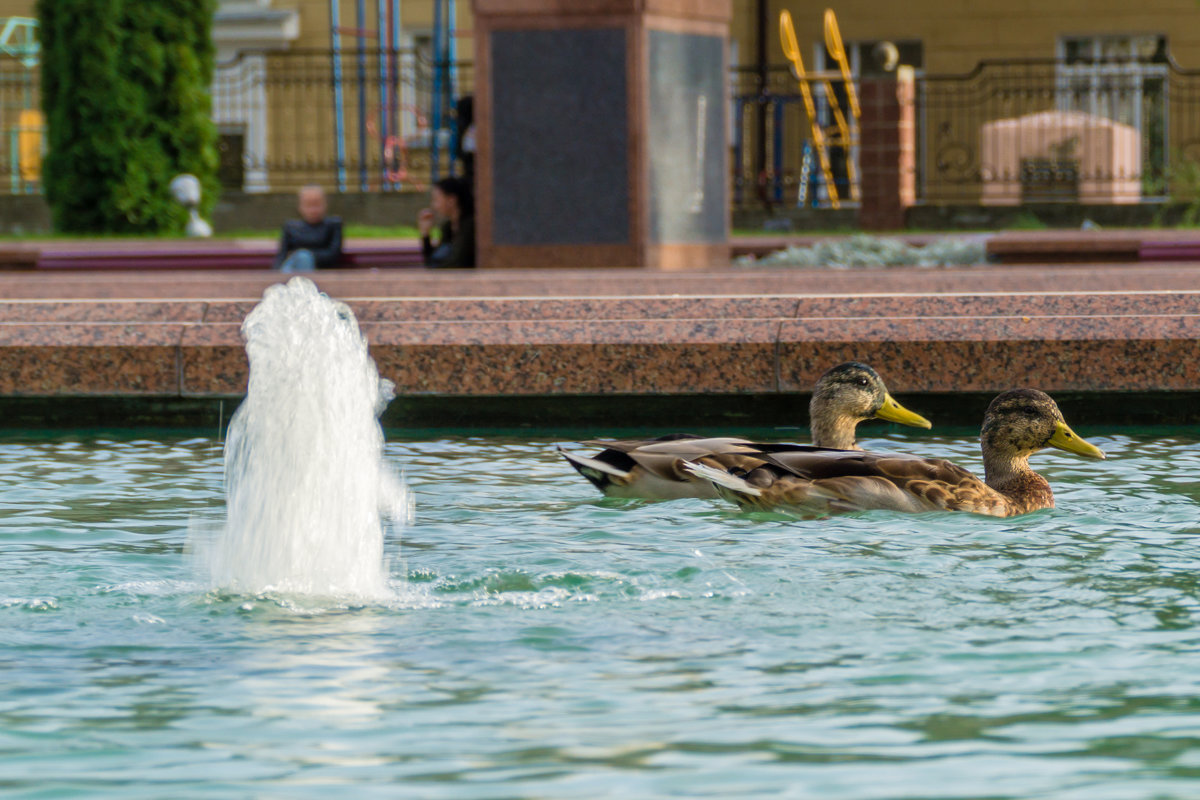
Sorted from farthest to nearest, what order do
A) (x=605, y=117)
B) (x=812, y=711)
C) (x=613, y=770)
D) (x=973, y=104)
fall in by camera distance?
(x=973, y=104) < (x=605, y=117) < (x=812, y=711) < (x=613, y=770)

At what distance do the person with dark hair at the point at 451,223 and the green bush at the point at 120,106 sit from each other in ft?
25.6

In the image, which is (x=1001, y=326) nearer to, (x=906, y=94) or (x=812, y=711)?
(x=812, y=711)

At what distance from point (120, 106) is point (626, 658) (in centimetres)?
1782

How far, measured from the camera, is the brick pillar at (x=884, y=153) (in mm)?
23109

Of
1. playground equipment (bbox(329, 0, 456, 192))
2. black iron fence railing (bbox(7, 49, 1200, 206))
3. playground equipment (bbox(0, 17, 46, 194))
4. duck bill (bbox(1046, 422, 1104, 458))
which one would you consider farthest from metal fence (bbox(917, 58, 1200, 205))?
duck bill (bbox(1046, 422, 1104, 458))

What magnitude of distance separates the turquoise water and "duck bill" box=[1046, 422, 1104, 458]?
0.18 meters

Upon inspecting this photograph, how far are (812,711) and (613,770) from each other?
1.87 ft

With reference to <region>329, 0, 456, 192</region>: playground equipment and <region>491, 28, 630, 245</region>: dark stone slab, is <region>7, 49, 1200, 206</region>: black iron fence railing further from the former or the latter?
<region>491, 28, 630, 245</region>: dark stone slab

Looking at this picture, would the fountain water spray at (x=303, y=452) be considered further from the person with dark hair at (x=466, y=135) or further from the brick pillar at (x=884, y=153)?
the brick pillar at (x=884, y=153)

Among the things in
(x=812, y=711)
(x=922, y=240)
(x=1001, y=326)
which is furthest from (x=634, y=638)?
(x=922, y=240)

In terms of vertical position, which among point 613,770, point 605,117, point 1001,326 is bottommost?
point 613,770

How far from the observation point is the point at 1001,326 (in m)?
8.65

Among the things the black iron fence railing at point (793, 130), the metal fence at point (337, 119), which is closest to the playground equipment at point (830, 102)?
the black iron fence railing at point (793, 130)

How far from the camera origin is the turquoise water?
3.70 meters
